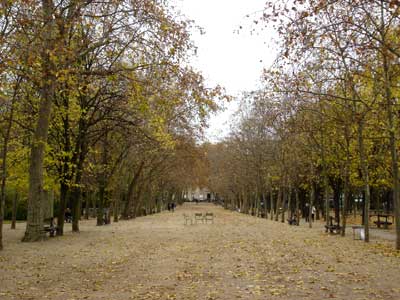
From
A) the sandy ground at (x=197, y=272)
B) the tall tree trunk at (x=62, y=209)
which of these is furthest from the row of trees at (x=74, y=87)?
the sandy ground at (x=197, y=272)

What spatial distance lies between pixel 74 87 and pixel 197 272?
652 cm

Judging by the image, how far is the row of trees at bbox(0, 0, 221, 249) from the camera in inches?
512

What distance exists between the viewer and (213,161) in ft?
240

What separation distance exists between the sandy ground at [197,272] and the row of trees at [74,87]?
411cm

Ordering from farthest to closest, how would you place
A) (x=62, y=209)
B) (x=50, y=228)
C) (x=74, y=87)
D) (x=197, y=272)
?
Result: 1. (x=62, y=209)
2. (x=50, y=228)
3. (x=74, y=87)
4. (x=197, y=272)

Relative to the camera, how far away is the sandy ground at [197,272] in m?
9.55

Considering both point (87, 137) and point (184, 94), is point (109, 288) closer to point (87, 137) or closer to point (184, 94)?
point (184, 94)

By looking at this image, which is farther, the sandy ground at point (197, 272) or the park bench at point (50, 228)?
the park bench at point (50, 228)

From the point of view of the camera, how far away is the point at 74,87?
1512 centimetres

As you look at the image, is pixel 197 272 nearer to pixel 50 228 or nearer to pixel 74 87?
pixel 74 87

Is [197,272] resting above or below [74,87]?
below

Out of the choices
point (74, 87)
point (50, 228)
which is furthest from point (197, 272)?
point (50, 228)

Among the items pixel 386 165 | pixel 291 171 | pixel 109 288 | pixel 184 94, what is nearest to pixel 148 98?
pixel 184 94

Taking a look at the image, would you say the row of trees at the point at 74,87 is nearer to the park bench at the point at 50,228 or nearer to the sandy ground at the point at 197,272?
the park bench at the point at 50,228
